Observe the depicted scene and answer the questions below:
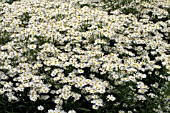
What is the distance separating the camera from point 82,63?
3.85 metres

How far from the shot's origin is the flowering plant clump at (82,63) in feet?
11.7

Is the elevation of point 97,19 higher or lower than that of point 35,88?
higher

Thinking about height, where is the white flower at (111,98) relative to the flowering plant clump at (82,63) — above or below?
below

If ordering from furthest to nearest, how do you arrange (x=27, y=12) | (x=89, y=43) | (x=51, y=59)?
(x=27, y=12) < (x=89, y=43) < (x=51, y=59)

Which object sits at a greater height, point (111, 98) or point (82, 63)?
point (82, 63)

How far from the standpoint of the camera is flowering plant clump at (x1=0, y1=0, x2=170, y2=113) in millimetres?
3570

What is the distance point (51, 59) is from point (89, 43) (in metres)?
0.67

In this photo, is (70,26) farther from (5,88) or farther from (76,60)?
(5,88)

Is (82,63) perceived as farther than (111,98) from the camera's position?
Yes

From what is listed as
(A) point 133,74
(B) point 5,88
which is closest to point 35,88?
(B) point 5,88

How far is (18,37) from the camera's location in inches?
174

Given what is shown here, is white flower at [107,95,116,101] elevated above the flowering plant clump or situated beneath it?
situated beneath

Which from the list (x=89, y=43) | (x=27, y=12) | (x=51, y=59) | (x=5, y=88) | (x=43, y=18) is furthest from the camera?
(x=27, y=12)

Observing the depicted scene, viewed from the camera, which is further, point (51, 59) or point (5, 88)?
point (51, 59)
